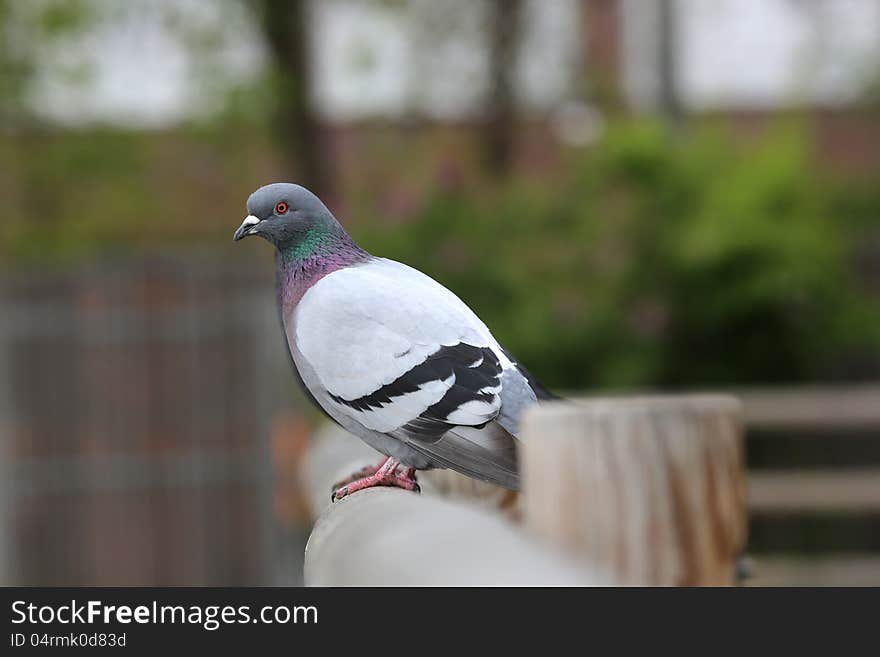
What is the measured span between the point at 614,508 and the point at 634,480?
4 cm

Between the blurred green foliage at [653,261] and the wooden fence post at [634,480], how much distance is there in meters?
5.36

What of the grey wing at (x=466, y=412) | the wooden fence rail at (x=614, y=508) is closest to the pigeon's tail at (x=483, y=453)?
the grey wing at (x=466, y=412)

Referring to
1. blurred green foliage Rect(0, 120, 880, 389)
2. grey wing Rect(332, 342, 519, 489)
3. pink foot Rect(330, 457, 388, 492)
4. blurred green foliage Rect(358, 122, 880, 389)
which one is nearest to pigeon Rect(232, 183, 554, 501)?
grey wing Rect(332, 342, 519, 489)

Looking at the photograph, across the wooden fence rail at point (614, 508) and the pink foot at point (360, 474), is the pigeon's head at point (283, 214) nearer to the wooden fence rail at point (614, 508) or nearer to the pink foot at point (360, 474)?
the pink foot at point (360, 474)

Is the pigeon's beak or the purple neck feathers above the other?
the pigeon's beak

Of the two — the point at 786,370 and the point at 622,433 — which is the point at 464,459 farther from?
the point at 786,370

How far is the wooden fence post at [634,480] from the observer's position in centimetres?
134

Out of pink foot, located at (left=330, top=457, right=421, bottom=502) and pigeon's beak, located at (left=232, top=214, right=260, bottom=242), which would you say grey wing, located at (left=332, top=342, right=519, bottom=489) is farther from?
pigeon's beak, located at (left=232, top=214, right=260, bottom=242)

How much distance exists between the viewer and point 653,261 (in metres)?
7.42

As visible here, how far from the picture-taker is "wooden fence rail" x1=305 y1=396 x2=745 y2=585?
1331mm

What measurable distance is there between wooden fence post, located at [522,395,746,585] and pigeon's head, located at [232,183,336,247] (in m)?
0.60

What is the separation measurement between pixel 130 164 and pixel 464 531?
→ 10.3 m

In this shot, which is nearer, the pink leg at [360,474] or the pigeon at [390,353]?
the pigeon at [390,353]

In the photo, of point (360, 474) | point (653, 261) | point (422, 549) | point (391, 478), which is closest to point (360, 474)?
point (360, 474)
